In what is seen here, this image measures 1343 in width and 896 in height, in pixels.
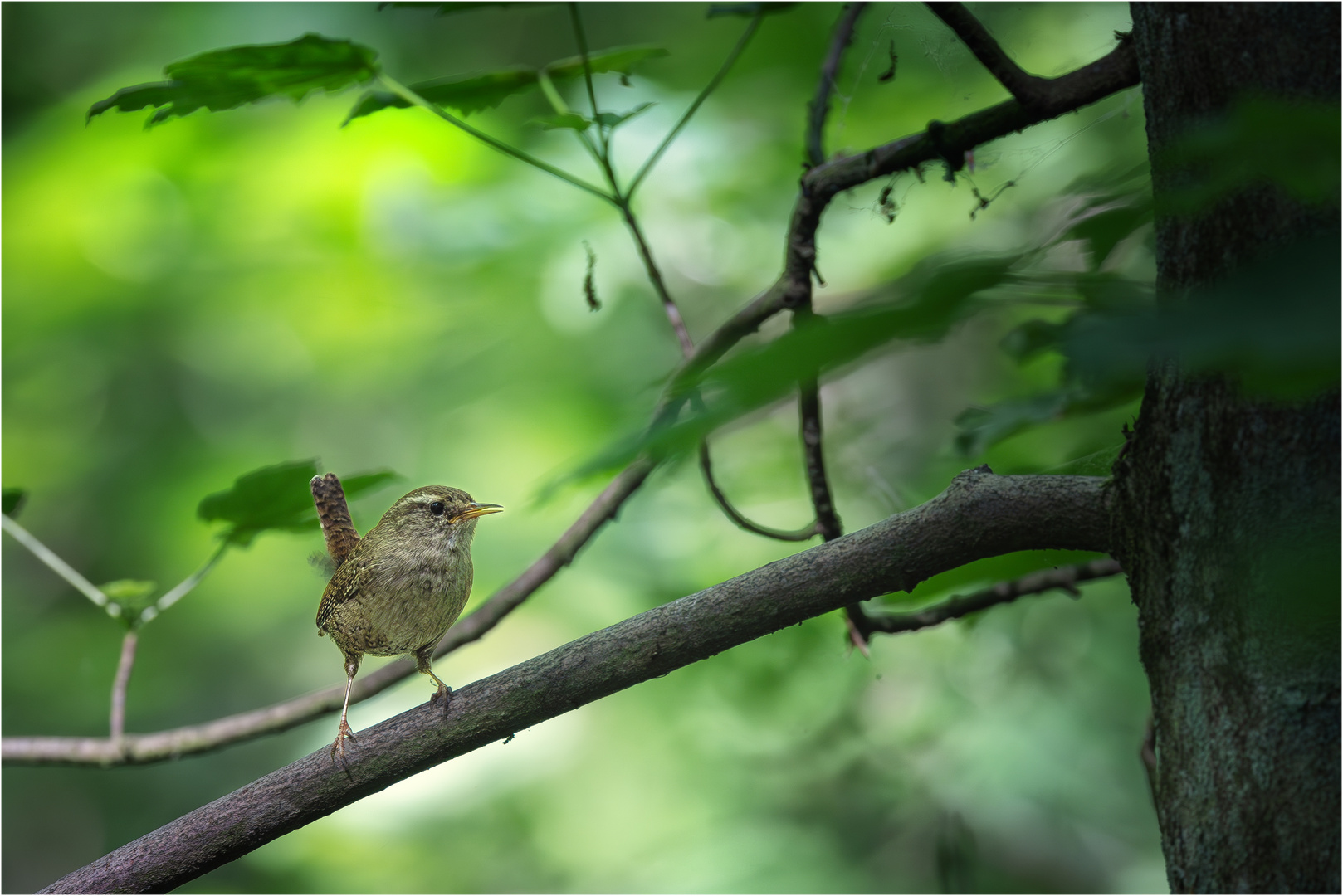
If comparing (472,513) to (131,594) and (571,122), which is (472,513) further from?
(131,594)

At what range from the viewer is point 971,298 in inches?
15.1

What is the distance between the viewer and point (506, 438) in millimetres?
4383

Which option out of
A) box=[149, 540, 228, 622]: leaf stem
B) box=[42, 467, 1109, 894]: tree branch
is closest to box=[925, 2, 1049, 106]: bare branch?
box=[42, 467, 1109, 894]: tree branch

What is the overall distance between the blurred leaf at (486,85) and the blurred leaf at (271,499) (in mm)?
655

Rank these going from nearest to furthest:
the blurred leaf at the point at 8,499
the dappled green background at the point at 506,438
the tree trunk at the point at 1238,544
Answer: the tree trunk at the point at 1238,544 < the blurred leaf at the point at 8,499 < the dappled green background at the point at 506,438

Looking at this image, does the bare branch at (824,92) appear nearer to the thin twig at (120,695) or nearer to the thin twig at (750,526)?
the thin twig at (750,526)

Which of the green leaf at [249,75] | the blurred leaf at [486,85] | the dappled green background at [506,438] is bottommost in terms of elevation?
the dappled green background at [506,438]

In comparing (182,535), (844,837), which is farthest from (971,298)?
(182,535)

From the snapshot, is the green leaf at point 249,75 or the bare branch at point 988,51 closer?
the bare branch at point 988,51

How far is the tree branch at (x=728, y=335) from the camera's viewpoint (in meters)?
1.20

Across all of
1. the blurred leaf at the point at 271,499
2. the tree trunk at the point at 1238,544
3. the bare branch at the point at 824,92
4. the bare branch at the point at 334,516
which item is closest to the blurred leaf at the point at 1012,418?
the bare branch at the point at 824,92

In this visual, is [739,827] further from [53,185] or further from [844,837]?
[53,185]

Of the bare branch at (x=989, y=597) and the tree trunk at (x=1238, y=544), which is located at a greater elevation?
the tree trunk at (x=1238, y=544)

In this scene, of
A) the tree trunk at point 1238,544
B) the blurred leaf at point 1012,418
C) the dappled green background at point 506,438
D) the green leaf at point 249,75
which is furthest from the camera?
the dappled green background at point 506,438
